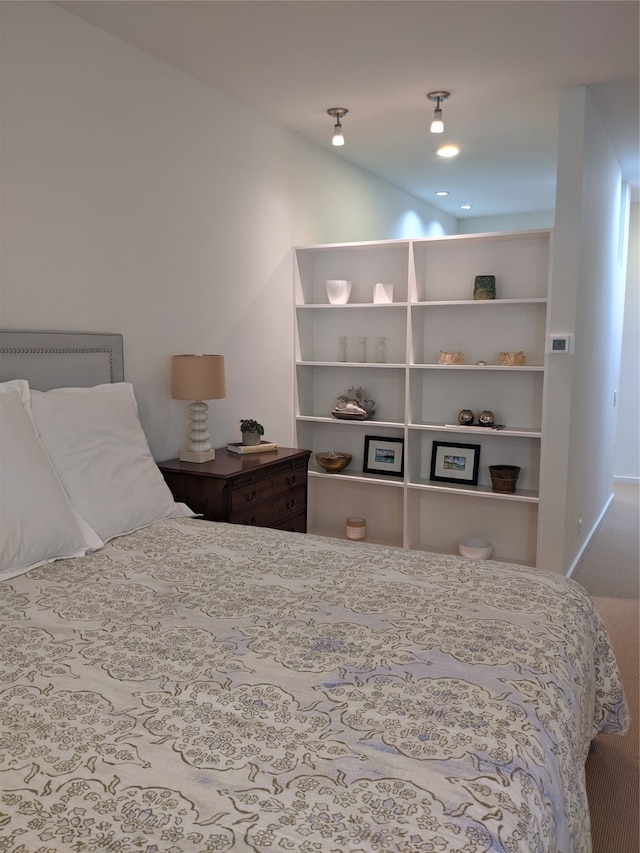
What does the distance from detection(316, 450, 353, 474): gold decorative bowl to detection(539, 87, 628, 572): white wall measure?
4.33ft

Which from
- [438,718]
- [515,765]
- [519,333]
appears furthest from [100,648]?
[519,333]

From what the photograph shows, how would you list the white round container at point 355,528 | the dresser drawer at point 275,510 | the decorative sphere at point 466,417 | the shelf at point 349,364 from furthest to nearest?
the white round container at point 355,528 < the shelf at point 349,364 < the decorative sphere at point 466,417 < the dresser drawer at point 275,510

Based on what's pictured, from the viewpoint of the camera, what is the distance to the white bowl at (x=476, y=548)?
4.15 meters

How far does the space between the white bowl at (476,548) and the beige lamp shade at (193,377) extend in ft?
6.49

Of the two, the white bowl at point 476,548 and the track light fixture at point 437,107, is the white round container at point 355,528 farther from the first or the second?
the track light fixture at point 437,107

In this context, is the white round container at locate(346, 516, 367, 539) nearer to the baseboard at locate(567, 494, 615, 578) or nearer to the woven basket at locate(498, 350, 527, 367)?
the baseboard at locate(567, 494, 615, 578)

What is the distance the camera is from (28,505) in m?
1.96

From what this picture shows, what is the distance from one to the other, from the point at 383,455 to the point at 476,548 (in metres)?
0.86

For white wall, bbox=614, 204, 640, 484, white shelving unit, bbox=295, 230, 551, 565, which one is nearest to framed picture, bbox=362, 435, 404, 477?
white shelving unit, bbox=295, 230, 551, 565

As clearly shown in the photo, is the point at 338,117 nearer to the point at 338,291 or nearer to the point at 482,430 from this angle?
the point at 338,291

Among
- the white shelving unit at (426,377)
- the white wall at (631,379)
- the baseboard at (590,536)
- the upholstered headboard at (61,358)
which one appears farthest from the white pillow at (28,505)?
the white wall at (631,379)

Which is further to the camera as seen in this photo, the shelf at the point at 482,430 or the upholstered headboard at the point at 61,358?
the shelf at the point at 482,430

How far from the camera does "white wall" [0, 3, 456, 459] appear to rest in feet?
8.38

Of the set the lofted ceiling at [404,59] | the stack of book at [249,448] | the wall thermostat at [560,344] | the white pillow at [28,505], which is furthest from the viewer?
the wall thermostat at [560,344]
